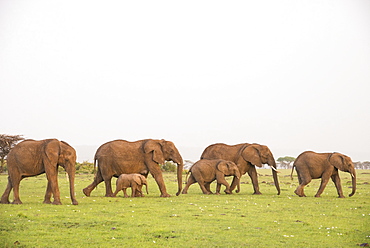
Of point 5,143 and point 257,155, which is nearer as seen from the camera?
point 257,155

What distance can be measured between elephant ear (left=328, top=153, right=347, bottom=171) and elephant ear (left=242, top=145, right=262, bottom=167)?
15.3ft

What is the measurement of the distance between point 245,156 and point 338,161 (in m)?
5.87

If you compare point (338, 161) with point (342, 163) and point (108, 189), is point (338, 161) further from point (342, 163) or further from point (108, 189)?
point (108, 189)

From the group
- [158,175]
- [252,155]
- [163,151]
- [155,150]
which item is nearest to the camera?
[158,175]

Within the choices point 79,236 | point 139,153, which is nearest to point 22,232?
point 79,236

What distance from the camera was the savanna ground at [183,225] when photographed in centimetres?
1241

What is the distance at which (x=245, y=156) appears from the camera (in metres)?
29.6

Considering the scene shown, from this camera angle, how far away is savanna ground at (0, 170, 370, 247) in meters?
12.4

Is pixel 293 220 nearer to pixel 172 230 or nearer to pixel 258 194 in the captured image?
pixel 172 230

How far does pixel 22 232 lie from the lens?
13406 mm

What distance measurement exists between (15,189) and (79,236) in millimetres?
8488

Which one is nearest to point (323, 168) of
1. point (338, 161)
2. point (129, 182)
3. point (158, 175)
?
point (338, 161)

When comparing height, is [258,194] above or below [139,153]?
below

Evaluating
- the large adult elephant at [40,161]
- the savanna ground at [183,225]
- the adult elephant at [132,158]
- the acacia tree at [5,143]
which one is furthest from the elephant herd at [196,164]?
the acacia tree at [5,143]
